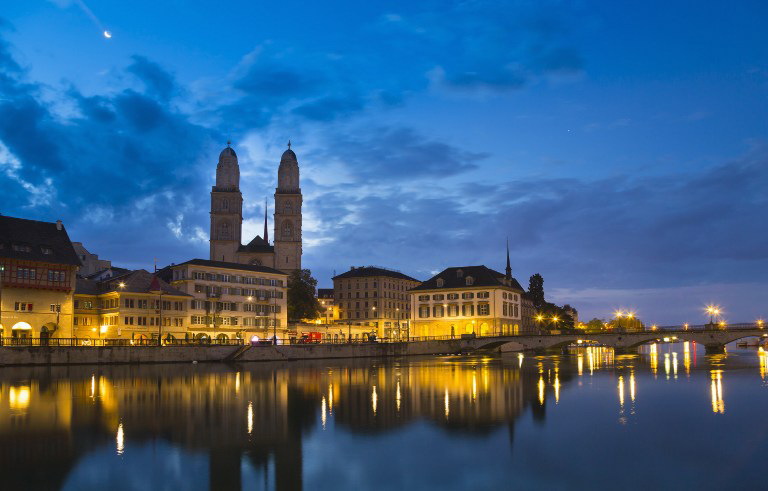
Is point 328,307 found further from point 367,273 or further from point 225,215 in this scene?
point 225,215

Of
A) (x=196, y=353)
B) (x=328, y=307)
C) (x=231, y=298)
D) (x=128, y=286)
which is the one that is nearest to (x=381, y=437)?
(x=196, y=353)

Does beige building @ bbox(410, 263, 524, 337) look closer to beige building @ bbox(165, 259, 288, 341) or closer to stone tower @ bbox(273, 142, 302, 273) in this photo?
beige building @ bbox(165, 259, 288, 341)

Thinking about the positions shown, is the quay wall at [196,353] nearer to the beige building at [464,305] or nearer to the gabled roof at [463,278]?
the beige building at [464,305]

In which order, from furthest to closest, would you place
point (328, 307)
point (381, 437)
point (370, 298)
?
point (328, 307) < point (370, 298) < point (381, 437)

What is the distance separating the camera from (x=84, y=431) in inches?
923

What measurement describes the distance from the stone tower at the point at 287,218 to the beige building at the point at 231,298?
3941 cm

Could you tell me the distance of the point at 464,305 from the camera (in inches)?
4525

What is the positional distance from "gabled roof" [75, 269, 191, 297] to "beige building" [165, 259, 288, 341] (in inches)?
163

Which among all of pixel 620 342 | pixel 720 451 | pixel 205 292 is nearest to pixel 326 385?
pixel 720 451

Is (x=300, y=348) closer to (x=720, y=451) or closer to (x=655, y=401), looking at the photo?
(x=655, y=401)

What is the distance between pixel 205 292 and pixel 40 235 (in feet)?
81.1

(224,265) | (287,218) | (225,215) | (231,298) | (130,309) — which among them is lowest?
(130,309)

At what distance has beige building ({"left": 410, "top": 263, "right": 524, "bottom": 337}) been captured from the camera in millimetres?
112125

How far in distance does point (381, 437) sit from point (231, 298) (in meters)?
81.1
